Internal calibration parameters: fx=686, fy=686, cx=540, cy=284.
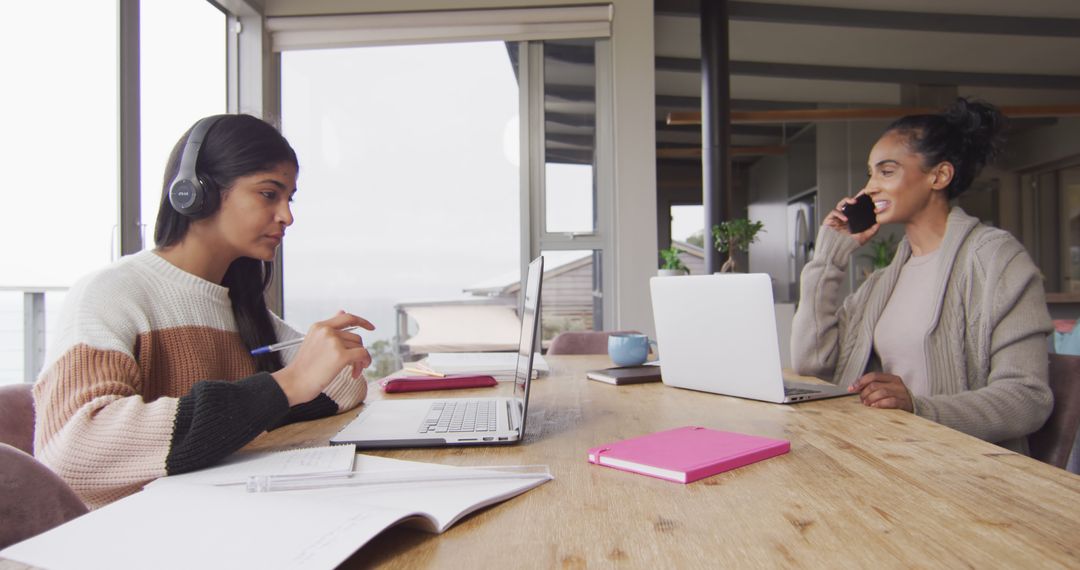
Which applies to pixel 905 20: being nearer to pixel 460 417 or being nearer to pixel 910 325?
pixel 910 325

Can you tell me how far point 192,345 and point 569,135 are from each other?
133 inches

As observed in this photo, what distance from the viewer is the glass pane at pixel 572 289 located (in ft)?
14.3

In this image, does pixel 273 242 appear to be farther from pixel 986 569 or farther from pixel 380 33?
pixel 380 33

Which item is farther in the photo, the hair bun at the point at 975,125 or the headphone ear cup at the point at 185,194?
the hair bun at the point at 975,125

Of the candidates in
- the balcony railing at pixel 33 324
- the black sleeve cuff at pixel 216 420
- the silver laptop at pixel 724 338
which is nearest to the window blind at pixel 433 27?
the balcony railing at pixel 33 324

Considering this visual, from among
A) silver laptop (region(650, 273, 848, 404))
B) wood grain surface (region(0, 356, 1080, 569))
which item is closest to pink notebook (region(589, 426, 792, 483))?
wood grain surface (region(0, 356, 1080, 569))

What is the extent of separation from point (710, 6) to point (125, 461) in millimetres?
4379

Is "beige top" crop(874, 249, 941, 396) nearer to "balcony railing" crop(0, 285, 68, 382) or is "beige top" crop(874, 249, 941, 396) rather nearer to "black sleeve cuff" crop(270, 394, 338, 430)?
"black sleeve cuff" crop(270, 394, 338, 430)

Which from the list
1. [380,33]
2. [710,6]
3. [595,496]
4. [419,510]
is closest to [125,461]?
[419,510]

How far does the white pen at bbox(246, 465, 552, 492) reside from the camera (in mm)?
738

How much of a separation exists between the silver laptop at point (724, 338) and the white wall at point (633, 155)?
257 centimetres

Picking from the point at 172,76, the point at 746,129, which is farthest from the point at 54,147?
the point at 746,129

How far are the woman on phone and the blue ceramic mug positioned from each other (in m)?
0.41

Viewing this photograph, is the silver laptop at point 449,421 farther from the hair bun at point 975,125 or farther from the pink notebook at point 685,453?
the hair bun at point 975,125
